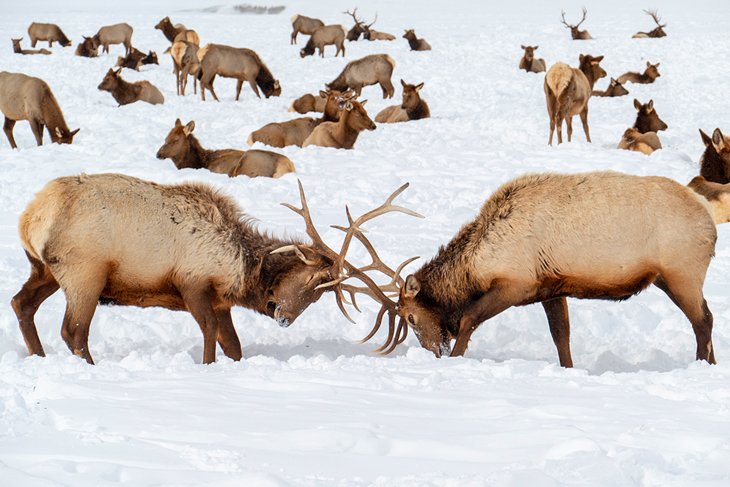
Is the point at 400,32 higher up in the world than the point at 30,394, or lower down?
lower down

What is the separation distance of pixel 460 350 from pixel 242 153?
341 inches

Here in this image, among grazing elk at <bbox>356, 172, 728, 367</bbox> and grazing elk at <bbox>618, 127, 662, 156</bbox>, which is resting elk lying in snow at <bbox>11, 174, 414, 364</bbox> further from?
grazing elk at <bbox>618, 127, 662, 156</bbox>

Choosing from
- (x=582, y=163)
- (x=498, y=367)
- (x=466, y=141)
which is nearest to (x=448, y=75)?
(x=466, y=141)

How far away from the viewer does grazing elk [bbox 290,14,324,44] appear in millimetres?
37938

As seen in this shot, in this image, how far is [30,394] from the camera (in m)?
3.77

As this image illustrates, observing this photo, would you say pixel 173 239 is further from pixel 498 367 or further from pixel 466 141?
pixel 466 141

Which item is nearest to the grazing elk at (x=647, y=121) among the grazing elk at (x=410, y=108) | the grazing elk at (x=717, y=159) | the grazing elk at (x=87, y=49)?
the grazing elk at (x=410, y=108)

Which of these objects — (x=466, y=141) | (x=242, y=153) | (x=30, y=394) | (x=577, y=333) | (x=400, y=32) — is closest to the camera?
(x=30, y=394)

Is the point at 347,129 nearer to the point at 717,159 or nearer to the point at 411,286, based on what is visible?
the point at 717,159

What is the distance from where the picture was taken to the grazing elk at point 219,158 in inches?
542

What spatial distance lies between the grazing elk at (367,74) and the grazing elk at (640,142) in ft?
30.8

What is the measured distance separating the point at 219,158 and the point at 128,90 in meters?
8.83

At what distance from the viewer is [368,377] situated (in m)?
4.72

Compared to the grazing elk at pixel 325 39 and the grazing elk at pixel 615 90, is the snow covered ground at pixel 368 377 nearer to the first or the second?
the grazing elk at pixel 615 90
